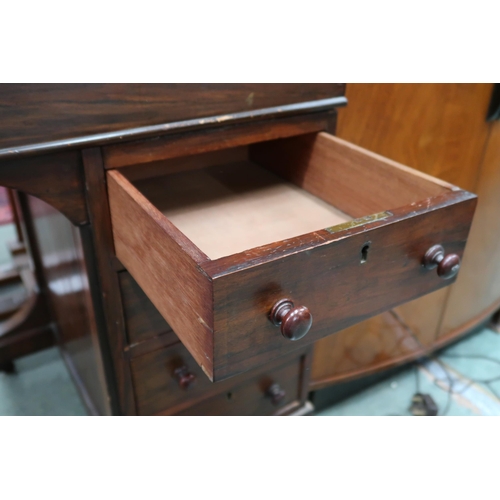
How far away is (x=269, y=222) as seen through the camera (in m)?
0.74

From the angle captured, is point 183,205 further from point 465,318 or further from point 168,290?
point 465,318

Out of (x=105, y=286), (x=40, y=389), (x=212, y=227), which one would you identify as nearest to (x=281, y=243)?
(x=212, y=227)

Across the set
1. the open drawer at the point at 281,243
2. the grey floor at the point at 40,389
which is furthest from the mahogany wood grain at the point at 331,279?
the grey floor at the point at 40,389

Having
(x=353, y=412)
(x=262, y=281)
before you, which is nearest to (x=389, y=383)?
(x=353, y=412)

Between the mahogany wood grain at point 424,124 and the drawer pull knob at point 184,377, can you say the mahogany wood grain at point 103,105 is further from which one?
the drawer pull knob at point 184,377

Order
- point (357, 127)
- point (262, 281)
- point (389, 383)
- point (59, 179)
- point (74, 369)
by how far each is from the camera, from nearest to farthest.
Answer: point (262, 281)
point (59, 179)
point (357, 127)
point (74, 369)
point (389, 383)

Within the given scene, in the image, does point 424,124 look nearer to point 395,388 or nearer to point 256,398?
point 256,398

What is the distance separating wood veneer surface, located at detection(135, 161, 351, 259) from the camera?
693 mm

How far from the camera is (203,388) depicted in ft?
2.98

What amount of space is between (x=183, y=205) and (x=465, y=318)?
37.5 inches

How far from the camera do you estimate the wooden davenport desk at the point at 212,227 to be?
1.66 feet

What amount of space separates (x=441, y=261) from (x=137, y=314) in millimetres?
446

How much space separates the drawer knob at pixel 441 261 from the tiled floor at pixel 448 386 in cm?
71

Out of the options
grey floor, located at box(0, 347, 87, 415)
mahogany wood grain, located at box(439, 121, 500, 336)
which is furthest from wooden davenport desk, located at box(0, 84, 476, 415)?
mahogany wood grain, located at box(439, 121, 500, 336)
